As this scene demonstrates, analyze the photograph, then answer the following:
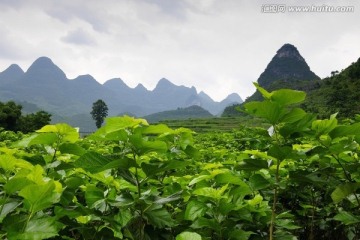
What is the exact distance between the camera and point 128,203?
52.9 inches

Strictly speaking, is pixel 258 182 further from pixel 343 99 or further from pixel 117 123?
pixel 343 99

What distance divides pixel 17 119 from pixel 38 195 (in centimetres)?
A: 3971

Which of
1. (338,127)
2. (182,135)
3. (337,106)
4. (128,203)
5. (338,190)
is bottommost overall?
(128,203)

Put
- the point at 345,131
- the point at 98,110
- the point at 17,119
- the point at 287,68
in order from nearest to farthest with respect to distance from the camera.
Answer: the point at 345,131
the point at 17,119
the point at 98,110
the point at 287,68

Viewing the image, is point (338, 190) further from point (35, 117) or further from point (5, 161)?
point (35, 117)

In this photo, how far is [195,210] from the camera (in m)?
1.47

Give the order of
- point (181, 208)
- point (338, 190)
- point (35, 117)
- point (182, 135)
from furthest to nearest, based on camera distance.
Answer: point (35, 117) → point (182, 135) → point (181, 208) → point (338, 190)

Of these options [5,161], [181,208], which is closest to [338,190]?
[181,208]

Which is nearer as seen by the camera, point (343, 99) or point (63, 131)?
point (63, 131)

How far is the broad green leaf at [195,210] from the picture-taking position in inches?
56.8

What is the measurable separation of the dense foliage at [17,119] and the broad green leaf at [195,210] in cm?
3670

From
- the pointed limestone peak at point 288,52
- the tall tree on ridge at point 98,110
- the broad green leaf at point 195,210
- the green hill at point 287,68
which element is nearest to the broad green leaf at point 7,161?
the broad green leaf at point 195,210

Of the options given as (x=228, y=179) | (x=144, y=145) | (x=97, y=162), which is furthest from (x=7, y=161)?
(x=228, y=179)

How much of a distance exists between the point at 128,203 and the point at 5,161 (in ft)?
1.74
